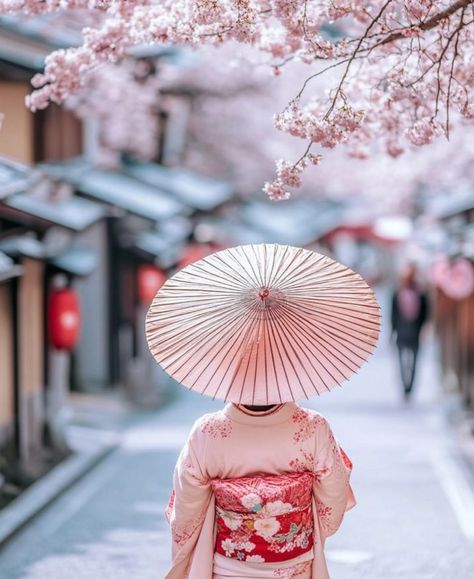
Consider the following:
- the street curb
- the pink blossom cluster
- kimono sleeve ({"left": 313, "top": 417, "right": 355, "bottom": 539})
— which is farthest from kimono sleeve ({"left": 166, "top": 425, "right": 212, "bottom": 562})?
the street curb

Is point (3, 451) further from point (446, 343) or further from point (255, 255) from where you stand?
point (446, 343)

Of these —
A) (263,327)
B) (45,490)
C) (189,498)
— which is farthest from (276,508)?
(45,490)

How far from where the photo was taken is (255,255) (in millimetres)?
5379

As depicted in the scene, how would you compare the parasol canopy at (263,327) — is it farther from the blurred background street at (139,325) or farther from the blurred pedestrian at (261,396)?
the blurred background street at (139,325)

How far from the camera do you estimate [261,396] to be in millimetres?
5039

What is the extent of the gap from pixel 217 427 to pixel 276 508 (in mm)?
455

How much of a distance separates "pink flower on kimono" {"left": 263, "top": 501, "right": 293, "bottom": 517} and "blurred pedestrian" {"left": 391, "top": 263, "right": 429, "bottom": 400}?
13.9 metres

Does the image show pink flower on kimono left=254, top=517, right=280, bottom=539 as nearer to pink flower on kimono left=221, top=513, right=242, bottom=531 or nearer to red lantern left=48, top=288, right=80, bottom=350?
pink flower on kimono left=221, top=513, right=242, bottom=531

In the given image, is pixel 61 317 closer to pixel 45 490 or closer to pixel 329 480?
pixel 45 490

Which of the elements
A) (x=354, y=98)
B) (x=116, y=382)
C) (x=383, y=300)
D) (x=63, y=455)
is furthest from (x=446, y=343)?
(x=383, y=300)

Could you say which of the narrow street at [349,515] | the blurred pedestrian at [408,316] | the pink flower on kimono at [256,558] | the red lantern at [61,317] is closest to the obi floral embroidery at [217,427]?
the pink flower on kimono at [256,558]

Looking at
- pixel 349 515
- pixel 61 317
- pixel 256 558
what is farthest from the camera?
pixel 61 317

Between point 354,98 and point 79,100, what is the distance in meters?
10.5

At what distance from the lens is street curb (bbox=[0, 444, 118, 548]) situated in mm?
10086
